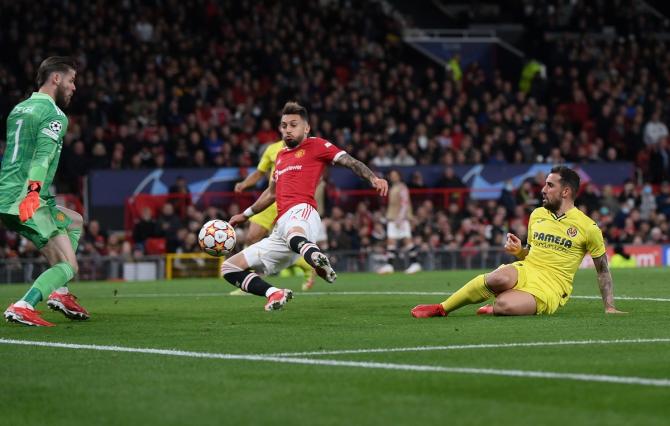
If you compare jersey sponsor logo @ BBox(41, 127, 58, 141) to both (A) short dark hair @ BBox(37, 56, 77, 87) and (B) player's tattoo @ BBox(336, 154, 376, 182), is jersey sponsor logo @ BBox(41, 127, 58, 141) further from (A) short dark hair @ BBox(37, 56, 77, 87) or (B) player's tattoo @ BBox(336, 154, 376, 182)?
(B) player's tattoo @ BBox(336, 154, 376, 182)

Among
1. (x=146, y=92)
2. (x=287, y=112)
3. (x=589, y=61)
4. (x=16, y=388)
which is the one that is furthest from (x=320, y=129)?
(x=16, y=388)

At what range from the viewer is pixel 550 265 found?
1190 centimetres

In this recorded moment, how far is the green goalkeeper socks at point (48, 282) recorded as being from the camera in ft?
37.0

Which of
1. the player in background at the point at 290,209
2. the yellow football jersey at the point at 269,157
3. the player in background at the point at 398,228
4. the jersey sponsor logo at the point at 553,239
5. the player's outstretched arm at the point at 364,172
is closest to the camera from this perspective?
the jersey sponsor logo at the point at 553,239

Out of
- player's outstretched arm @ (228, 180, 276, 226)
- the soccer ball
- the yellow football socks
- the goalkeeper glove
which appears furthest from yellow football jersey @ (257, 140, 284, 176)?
the goalkeeper glove

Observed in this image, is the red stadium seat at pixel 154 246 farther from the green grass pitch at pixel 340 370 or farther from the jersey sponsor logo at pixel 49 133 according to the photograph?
the jersey sponsor logo at pixel 49 133

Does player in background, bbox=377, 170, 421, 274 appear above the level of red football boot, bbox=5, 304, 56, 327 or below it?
above

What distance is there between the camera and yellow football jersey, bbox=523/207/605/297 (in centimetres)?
1187

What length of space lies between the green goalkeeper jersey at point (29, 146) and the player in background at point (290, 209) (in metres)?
2.26

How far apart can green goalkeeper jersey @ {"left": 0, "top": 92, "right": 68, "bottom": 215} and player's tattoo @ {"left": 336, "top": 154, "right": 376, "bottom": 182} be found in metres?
2.83

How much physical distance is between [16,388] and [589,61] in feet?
108

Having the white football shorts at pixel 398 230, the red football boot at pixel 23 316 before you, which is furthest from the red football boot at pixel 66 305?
the white football shorts at pixel 398 230

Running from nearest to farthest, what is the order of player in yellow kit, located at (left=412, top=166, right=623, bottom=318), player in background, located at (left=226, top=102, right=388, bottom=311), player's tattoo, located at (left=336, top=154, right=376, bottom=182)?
player in yellow kit, located at (left=412, top=166, right=623, bottom=318), player's tattoo, located at (left=336, top=154, right=376, bottom=182), player in background, located at (left=226, top=102, right=388, bottom=311)

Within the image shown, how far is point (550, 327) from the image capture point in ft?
34.4
